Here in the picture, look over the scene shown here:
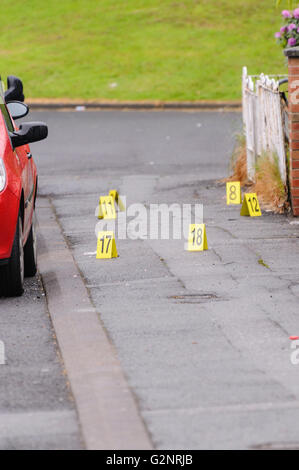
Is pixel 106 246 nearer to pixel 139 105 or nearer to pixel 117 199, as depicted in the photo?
pixel 117 199

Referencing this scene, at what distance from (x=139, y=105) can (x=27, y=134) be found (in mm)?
21831

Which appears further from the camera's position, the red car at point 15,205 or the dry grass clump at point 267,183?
the dry grass clump at point 267,183

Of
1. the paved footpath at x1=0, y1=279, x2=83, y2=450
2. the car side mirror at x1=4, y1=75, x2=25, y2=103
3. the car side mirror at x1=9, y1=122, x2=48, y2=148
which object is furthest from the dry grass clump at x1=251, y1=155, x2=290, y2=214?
the paved footpath at x1=0, y1=279, x2=83, y2=450

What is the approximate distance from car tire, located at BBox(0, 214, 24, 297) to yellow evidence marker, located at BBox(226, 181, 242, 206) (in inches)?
209

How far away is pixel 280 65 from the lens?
33.9 m

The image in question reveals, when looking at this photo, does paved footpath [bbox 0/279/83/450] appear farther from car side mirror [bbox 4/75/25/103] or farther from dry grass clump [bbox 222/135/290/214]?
car side mirror [bbox 4/75/25/103]

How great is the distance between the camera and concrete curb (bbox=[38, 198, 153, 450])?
482 centimetres

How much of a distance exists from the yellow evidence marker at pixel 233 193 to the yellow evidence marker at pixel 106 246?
3757mm

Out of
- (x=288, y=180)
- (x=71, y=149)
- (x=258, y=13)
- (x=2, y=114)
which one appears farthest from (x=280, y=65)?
(x=2, y=114)

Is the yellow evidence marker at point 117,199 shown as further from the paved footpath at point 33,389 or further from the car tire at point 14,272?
the paved footpath at point 33,389

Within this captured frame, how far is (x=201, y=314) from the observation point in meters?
7.19

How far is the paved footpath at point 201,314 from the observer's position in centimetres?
502

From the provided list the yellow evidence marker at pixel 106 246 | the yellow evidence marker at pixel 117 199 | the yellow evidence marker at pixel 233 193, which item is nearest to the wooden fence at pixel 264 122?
the yellow evidence marker at pixel 233 193

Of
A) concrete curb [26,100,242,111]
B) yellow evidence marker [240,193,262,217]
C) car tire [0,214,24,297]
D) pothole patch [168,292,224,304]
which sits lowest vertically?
concrete curb [26,100,242,111]
